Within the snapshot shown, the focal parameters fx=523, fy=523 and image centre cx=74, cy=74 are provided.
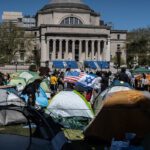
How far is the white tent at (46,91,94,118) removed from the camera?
16.5 m

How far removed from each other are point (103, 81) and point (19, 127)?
10.2 metres

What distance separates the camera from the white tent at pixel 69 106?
16516mm

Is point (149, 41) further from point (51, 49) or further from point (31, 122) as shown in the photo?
point (31, 122)

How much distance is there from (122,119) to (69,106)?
14.3 feet

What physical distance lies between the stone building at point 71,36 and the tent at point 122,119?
356ft

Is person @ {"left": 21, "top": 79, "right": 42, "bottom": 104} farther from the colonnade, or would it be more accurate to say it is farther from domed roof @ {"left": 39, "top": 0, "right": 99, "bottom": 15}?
→ domed roof @ {"left": 39, "top": 0, "right": 99, "bottom": 15}

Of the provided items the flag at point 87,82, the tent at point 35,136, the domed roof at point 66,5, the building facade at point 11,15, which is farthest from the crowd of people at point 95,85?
the building facade at point 11,15

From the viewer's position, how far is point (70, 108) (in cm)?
1664

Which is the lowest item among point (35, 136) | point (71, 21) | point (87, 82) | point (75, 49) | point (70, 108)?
point (70, 108)

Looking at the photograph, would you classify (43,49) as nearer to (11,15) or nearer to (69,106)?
(11,15)

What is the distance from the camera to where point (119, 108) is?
1278cm

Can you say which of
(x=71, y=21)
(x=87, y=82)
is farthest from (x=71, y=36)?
(x=87, y=82)

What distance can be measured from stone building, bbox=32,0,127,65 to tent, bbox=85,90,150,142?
10854 centimetres

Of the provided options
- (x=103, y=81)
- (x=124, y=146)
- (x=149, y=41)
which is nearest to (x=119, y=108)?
(x=124, y=146)
